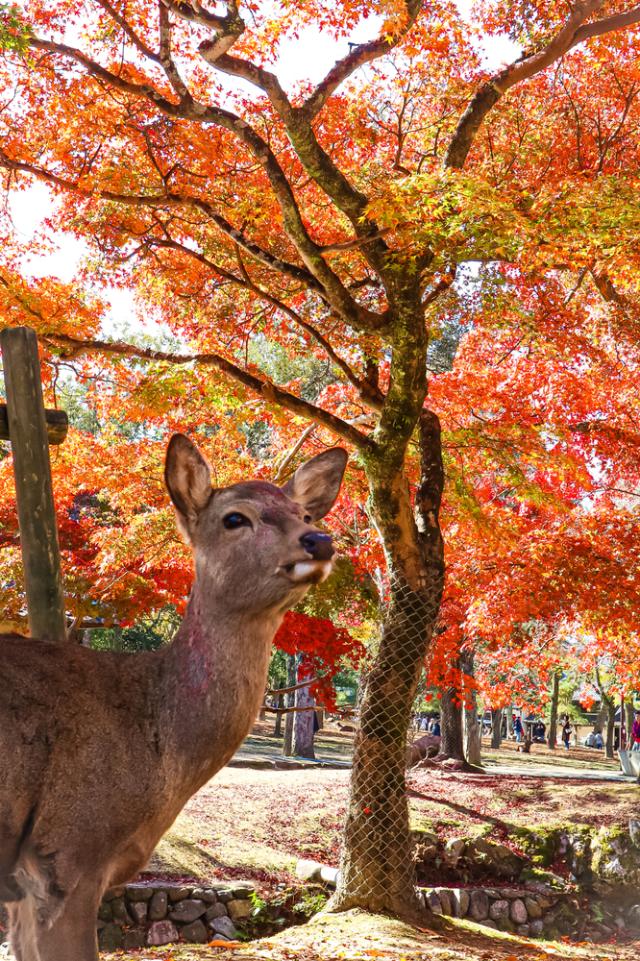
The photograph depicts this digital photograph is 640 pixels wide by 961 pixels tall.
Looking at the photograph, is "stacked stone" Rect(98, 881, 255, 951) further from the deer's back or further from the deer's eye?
the deer's eye

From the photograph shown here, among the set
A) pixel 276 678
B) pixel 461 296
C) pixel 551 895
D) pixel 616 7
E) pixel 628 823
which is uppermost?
pixel 616 7

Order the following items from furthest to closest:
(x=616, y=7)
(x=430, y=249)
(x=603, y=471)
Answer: (x=603, y=471), (x=616, y=7), (x=430, y=249)

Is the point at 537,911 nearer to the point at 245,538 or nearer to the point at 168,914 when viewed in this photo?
the point at 168,914

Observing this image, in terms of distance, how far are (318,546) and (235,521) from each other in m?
0.39

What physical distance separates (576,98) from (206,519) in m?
12.6

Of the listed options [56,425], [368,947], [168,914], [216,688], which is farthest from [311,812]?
[216,688]

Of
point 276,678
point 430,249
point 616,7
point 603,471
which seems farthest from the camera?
point 276,678

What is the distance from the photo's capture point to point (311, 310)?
42.4ft

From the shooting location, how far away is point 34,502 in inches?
159

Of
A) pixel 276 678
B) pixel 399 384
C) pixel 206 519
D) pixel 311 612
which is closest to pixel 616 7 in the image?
pixel 399 384

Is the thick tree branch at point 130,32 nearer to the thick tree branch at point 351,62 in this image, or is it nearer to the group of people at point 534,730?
the thick tree branch at point 351,62

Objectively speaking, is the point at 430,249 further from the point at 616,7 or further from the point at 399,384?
the point at 616,7

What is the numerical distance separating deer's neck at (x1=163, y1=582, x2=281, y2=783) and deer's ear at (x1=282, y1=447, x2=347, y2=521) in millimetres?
634

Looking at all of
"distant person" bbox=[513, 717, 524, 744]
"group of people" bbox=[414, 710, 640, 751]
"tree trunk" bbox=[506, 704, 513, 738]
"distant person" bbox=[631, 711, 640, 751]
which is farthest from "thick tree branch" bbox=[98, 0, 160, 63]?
"tree trunk" bbox=[506, 704, 513, 738]
